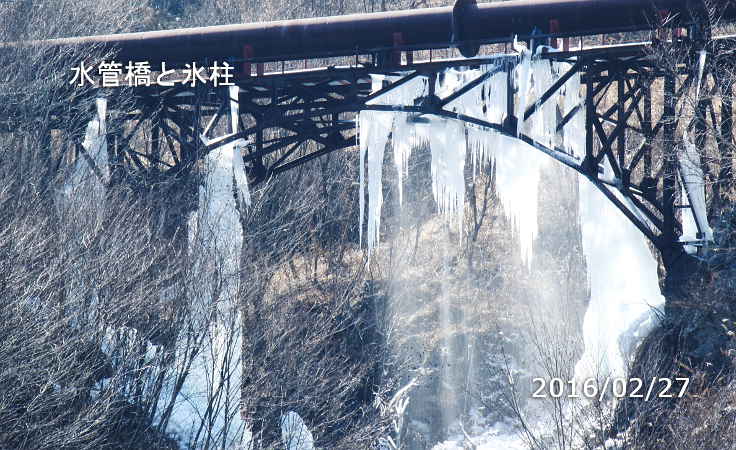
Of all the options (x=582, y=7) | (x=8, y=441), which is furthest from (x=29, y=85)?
(x=582, y=7)

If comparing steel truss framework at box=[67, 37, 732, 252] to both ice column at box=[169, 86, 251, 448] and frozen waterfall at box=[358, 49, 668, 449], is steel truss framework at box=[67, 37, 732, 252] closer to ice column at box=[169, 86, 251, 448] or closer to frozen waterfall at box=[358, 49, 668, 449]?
frozen waterfall at box=[358, 49, 668, 449]

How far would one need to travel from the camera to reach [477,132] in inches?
583

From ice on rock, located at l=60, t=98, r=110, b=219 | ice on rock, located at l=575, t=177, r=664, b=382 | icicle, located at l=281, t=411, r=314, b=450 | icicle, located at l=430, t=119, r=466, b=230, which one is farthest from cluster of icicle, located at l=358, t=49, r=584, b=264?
ice on rock, located at l=60, t=98, r=110, b=219

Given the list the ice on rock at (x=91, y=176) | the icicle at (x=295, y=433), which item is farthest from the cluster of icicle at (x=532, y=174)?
the ice on rock at (x=91, y=176)

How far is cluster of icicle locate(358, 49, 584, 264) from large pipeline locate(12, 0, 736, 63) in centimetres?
53

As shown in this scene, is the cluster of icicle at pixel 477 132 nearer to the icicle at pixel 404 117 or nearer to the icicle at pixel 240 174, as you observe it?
the icicle at pixel 404 117

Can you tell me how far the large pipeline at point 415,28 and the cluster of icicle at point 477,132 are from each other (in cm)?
53

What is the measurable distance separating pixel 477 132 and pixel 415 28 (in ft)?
6.21

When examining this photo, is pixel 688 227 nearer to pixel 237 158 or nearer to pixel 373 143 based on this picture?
pixel 373 143

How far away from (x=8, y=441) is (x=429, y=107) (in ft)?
22.5

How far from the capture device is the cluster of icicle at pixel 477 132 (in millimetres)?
13984

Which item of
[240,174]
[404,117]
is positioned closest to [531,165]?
[404,117]

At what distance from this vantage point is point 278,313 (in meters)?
17.5

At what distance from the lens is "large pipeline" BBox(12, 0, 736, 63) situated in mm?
13188
